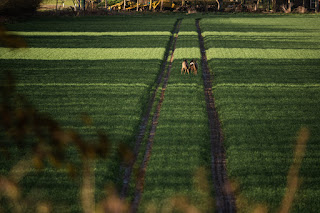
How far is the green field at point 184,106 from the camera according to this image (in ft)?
25.3

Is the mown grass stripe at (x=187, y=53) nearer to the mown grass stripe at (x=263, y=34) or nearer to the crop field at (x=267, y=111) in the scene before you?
the crop field at (x=267, y=111)

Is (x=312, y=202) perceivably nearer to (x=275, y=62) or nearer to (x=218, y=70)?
(x=218, y=70)

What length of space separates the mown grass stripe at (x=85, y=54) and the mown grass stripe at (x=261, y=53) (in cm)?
378

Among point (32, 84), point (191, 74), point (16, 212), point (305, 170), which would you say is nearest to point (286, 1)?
point (191, 74)

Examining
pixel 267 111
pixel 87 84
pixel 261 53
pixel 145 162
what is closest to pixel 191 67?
pixel 87 84

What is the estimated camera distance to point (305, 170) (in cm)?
851

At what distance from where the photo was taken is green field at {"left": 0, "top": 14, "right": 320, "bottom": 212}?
7.73m

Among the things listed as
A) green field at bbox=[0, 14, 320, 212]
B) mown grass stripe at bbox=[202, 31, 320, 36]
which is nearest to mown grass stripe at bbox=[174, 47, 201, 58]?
green field at bbox=[0, 14, 320, 212]

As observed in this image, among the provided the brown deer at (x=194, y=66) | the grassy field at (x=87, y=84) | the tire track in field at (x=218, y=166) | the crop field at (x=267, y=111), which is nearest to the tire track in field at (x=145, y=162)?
the grassy field at (x=87, y=84)

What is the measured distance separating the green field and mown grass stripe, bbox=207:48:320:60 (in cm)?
7

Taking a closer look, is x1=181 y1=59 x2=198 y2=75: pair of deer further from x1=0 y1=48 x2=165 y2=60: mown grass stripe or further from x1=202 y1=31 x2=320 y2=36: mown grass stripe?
x1=202 y1=31 x2=320 y2=36: mown grass stripe

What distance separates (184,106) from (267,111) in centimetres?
295

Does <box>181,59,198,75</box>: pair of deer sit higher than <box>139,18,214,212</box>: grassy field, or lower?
higher

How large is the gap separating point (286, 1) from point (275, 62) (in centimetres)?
4392
